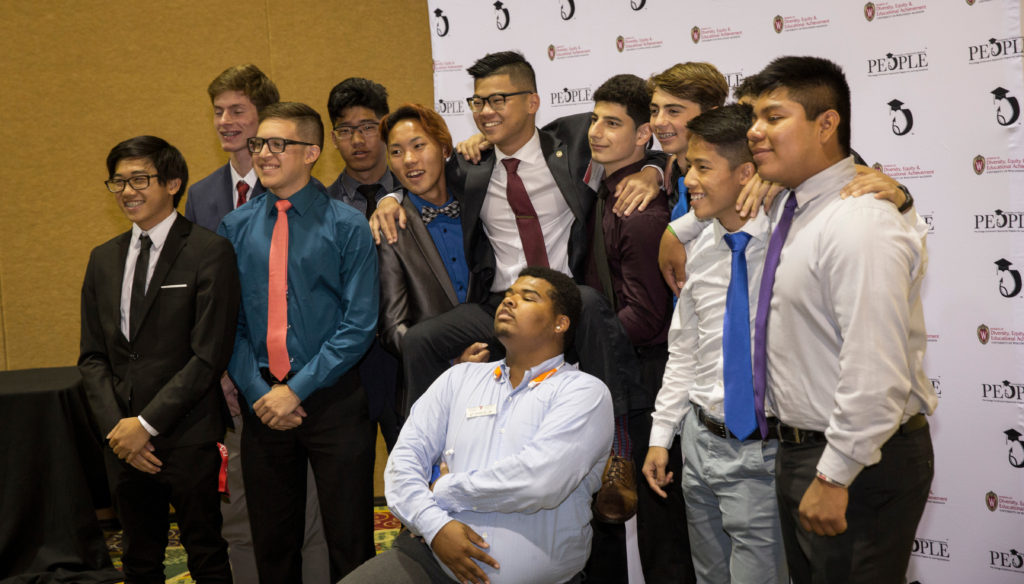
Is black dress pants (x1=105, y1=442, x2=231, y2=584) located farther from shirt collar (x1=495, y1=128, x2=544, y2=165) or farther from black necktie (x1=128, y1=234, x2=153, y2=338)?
shirt collar (x1=495, y1=128, x2=544, y2=165)

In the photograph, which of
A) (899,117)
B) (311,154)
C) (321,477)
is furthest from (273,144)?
(899,117)

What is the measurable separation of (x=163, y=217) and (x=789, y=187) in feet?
7.91

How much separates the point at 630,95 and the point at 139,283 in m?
2.00

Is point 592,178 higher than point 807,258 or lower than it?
higher

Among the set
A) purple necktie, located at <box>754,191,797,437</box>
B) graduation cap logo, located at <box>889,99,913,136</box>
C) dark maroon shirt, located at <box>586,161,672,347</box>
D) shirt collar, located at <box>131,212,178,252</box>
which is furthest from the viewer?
graduation cap logo, located at <box>889,99,913,136</box>

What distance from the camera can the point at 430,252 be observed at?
3250 mm

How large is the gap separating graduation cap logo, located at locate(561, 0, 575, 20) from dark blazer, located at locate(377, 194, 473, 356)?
1552 mm

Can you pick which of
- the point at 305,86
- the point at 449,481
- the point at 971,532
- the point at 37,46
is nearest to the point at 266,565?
the point at 449,481

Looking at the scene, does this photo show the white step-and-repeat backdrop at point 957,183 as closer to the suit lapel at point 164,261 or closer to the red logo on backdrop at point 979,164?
the red logo on backdrop at point 979,164

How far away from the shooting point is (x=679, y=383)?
2621mm

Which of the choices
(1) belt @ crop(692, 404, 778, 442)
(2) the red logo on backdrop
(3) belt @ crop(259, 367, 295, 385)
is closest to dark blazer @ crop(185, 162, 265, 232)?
(3) belt @ crop(259, 367, 295, 385)

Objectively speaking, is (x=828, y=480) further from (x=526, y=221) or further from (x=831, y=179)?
(x=526, y=221)

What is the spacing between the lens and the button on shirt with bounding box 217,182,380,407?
315cm

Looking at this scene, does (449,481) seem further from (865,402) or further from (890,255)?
(890,255)
